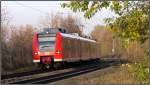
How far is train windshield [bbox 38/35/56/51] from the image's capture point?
105ft

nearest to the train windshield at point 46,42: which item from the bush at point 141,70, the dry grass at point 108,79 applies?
the dry grass at point 108,79

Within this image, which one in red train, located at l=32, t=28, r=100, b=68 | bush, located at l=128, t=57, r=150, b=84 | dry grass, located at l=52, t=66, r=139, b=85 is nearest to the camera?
bush, located at l=128, t=57, r=150, b=84

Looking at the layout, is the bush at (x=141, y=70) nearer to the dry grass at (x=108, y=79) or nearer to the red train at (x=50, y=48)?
the dry grass at (x=108, y=79)

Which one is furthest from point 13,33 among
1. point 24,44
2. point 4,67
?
point 4,67

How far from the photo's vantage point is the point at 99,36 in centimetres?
7225

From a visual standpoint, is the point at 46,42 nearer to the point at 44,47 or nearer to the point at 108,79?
the point at 44,47

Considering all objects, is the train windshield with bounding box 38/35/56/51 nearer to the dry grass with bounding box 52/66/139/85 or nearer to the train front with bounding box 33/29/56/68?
the train front with bounding box 33/29/56/68

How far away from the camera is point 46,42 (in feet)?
105

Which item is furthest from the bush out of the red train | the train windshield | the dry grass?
the train windshield

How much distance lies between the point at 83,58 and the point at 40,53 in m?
9.57

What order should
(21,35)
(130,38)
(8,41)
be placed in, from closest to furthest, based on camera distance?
(130,38) < (8,41) < (21,35)

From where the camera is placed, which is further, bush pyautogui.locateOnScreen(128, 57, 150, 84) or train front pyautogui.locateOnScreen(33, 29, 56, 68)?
train front pyautogui.locateOnScreen(33, 29, 56, 68)

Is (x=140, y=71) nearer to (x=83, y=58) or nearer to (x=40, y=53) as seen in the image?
(x=40, y=53)

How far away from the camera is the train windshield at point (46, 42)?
3216 centimetres
